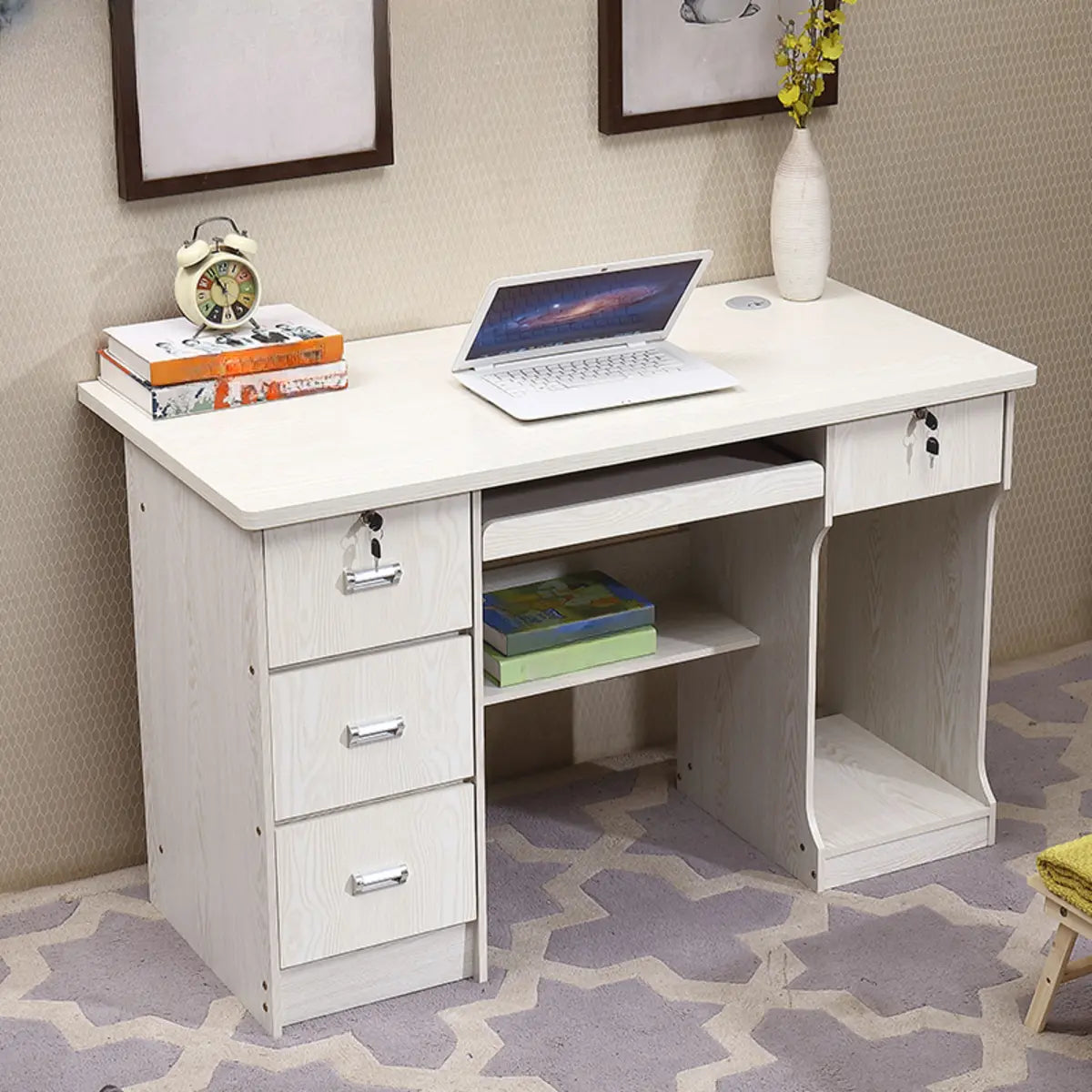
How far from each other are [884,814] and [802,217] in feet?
2.80

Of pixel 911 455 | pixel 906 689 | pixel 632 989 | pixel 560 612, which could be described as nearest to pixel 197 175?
pixel 560 612

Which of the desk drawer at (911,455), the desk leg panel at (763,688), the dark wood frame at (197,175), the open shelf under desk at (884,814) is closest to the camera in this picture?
the dark wood frame at (197,175)

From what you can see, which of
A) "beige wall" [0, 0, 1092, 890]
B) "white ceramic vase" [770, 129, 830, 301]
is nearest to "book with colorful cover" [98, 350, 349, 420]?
"beige wall" [0, 0, 1092, 890]

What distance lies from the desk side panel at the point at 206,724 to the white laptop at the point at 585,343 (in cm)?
40

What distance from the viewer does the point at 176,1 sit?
254 cm

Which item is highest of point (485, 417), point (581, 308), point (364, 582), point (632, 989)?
point (581, 308)

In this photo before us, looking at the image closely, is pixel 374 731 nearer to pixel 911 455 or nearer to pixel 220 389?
pixel 220 389

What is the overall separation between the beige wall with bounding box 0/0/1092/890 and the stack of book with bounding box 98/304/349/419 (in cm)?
10

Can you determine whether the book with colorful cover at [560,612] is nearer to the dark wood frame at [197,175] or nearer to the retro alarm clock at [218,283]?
the retro alarm clock at [218,283]

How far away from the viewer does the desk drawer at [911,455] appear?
2.62 m

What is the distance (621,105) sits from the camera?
2869mm

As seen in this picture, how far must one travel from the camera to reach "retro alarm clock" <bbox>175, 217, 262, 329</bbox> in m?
2.55

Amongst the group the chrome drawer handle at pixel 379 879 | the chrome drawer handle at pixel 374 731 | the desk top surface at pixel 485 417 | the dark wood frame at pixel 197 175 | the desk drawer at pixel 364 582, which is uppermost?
the dark wood frame at pixel 197 175

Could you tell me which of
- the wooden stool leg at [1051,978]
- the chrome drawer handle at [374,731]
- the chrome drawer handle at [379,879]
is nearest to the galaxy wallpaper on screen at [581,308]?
the chrome drawer handle at [374,731]
